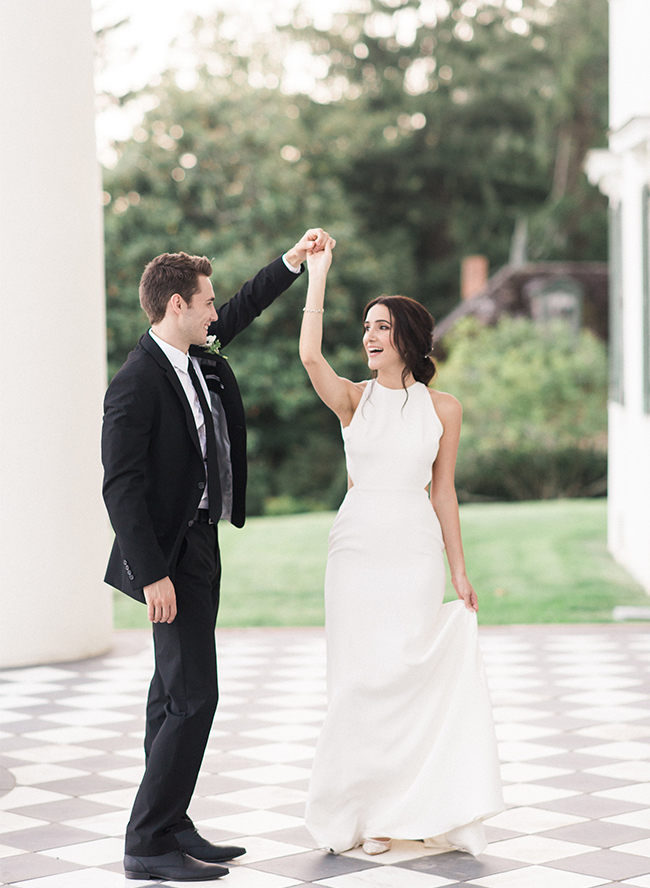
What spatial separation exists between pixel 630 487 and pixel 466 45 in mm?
19769

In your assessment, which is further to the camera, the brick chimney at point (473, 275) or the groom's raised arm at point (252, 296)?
the brick chimney at point (473, 275)

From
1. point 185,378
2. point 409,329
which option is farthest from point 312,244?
point 185,378

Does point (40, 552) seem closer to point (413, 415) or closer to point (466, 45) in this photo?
point (413, 415)

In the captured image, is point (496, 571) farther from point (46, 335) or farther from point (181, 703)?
point (181, 703)

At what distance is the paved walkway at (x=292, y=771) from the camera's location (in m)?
3.86

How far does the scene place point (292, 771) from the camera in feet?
16.9

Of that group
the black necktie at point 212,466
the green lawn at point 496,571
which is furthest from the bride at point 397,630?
the green lawn at point 496,571

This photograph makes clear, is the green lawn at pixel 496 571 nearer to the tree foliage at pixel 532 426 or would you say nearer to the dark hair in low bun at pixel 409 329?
the dark hair in low bun at pixel 409 329

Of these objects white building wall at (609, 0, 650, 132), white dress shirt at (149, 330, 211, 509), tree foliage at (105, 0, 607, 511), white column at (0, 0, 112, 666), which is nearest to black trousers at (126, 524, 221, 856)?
white dress shirt at (149, 330, 211, 509)

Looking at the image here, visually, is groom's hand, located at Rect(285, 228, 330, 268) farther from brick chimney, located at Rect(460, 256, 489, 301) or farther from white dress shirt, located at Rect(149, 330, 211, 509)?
brick chimney, located at Rect(460, 256, 489, 301)

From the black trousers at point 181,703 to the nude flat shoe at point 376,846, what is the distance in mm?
638

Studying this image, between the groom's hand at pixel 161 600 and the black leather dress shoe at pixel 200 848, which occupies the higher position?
the groom's hand at pixel 161 600

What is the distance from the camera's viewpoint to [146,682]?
23.5 ft

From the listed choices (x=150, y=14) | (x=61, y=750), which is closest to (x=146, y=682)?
(x=61, y=750)
